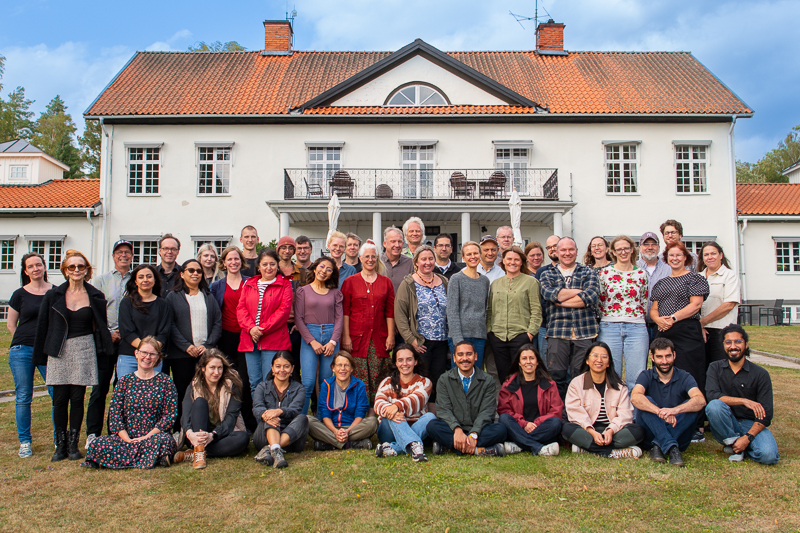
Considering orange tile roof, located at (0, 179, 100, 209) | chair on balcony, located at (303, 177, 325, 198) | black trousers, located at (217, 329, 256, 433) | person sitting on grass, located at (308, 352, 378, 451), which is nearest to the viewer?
person sitting on grass, located at (308, 352, 378, 451)

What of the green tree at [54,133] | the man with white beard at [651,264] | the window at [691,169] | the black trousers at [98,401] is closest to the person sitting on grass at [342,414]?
the black trousers at [98,401]

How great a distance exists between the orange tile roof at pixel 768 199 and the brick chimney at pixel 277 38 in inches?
710

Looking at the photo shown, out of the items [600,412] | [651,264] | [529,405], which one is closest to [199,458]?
[529,405]

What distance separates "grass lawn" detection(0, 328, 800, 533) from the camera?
3346 millimetres

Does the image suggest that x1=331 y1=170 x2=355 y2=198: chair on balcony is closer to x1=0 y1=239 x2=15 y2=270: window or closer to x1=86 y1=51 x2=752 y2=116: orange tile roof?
x1=86 y1=51 x2=752 y2=116: orange tile roof

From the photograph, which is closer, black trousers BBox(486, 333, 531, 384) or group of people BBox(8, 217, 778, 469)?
group of people BBox(8, 217, 778, 469)

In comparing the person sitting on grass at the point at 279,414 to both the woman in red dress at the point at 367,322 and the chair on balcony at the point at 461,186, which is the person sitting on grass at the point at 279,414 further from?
the chair on balcony at the point at 461,186

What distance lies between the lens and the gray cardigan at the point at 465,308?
550 centimetres

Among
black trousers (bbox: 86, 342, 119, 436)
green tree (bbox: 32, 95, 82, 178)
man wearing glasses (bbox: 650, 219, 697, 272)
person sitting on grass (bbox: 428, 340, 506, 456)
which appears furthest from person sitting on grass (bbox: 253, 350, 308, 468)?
green tree (bbox: 32, 95, 82, 178)

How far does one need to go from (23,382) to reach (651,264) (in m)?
6.27

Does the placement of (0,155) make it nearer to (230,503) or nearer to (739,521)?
(230,503)

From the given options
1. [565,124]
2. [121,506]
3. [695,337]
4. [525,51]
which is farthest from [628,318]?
[525,51]

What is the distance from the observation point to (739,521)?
3.34m

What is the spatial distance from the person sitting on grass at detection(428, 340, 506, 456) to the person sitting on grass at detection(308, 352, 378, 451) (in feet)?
2.12
